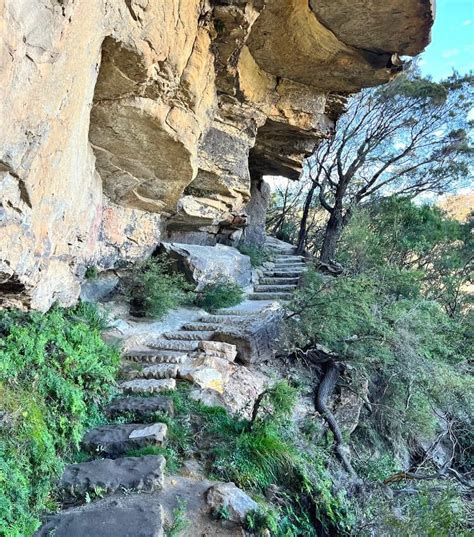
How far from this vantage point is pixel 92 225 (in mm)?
5254

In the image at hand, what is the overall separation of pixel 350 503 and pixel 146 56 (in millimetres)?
4839

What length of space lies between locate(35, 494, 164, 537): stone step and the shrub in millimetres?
5189

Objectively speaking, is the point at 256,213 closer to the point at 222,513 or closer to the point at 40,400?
the point at 40,400

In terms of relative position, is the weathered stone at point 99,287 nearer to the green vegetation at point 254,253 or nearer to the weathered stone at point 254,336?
the weathered stone at point 254,336

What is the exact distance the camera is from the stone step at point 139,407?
368 centimetres

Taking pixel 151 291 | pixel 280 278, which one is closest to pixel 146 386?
pixel 151 291

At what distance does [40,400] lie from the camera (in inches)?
118

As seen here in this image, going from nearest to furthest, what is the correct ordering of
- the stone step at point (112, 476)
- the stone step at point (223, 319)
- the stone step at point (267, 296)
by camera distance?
the stone step at point (112, 476)
the stone step at point (223, 319)
the stone step at point (267, 296)

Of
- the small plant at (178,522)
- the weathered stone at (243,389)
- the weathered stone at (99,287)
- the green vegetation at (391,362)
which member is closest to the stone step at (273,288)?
the green vegetation at (391,362)

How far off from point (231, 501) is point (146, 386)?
1.68 m

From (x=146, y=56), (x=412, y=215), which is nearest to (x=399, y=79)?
(x=412, y=215)

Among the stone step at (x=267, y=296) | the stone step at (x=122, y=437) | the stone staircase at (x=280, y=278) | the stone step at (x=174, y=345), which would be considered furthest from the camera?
the stone staircase at (x=280, y=278)

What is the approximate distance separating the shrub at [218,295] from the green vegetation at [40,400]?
3.48m

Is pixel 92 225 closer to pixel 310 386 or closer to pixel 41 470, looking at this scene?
pixel 41 470
